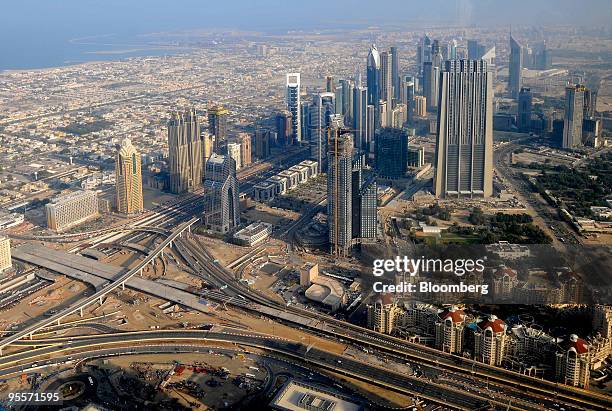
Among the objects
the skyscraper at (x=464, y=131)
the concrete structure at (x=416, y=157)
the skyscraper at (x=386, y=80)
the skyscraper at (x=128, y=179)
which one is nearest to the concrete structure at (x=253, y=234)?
the skyscraper at (x=128, y=179)

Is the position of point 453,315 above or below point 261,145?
below

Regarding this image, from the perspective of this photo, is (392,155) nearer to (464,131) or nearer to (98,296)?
(464,131)

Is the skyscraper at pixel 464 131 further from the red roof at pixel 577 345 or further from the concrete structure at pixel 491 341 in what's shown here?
the red roof at pixel 577 345

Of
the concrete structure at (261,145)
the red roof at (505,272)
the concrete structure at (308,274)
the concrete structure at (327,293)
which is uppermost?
the concrete structure at (261,145)

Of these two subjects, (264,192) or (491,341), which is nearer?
(491,341)

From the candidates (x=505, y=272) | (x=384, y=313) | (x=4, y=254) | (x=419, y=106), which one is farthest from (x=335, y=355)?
(x=419, y=106)
